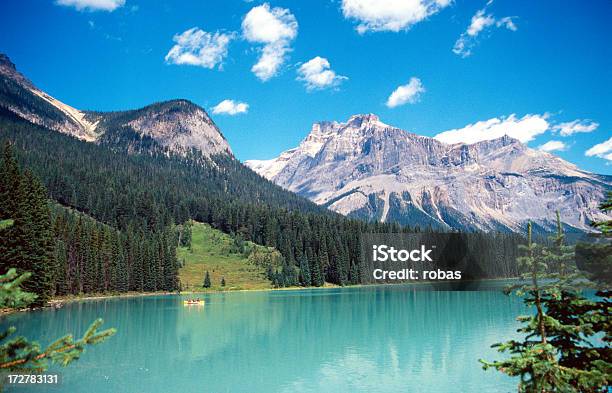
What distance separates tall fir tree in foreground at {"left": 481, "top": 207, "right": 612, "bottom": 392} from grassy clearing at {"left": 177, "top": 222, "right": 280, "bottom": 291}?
443 feet

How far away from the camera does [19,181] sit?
6444cm

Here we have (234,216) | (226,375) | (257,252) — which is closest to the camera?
(226,375)

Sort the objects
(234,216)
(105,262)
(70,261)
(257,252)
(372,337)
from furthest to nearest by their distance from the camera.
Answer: (234,216), (257,252), (105,262), (70,261), (372,337)

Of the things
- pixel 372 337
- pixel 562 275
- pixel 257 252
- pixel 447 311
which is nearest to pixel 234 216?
pixel 257 252

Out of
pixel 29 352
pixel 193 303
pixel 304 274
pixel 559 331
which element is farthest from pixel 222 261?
pixel 29 352

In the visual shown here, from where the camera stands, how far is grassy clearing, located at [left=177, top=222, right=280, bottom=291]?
14912 centimetres

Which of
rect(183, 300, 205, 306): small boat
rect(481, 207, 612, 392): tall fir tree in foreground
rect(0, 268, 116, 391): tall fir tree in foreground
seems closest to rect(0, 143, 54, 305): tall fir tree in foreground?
rect(183, 300, 205, 306): small boat

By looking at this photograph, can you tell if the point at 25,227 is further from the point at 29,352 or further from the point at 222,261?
the point at 222,261

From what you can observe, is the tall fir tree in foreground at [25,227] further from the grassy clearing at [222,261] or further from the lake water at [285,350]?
the grassy clearing at [222,261]

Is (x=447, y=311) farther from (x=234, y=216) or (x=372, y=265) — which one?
(x=234, y=216)

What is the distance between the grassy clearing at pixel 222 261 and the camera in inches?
5871

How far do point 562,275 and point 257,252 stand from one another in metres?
165

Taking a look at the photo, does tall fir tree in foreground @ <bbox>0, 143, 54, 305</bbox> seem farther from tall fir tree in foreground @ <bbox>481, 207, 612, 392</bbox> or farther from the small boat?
tall fir tree in foreground @ <bbox>481, 207, 612, 392</bbox>

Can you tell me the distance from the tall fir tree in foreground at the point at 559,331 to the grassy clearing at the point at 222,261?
135087 millimetres
